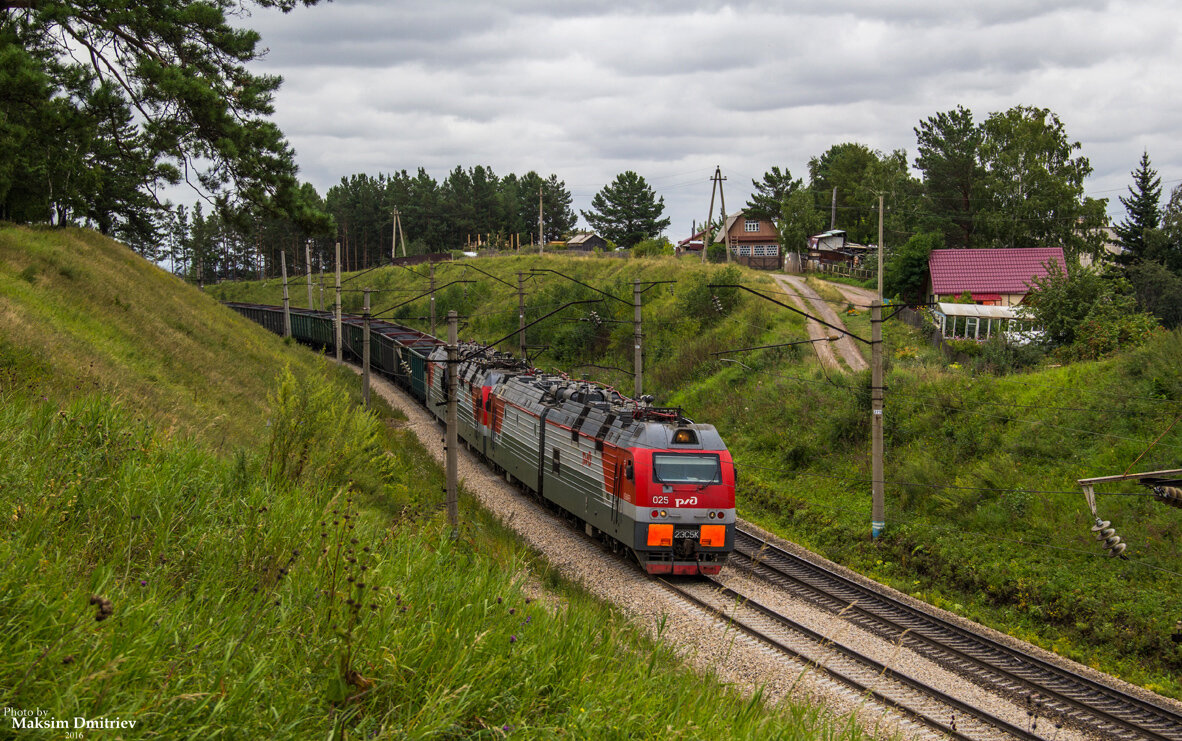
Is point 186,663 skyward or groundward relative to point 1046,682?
skyward

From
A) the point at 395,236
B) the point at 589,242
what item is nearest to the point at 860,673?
the point at 589,242

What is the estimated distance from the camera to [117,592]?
17.5 feet

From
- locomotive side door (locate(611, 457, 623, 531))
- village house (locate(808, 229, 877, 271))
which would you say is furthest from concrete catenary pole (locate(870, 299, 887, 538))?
village house (locate(808, 229, 877, 271))

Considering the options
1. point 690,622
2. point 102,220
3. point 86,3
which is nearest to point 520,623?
point 690,622

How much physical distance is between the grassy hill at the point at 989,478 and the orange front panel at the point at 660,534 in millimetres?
6153

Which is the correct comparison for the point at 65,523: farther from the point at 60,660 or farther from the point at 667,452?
Answer: the point at 667,452

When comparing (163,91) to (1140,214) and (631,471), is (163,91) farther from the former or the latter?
(1140,214)

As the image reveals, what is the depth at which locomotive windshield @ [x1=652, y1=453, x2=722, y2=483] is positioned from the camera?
16.8 metres

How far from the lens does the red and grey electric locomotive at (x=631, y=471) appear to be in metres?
16.8

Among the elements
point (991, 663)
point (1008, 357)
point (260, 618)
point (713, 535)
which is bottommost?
point (991, 663)

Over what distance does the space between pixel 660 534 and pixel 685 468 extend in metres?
1.45

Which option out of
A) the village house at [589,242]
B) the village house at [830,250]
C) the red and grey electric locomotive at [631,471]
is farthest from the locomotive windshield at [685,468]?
the village house at [589,242]

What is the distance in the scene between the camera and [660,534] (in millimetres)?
16797

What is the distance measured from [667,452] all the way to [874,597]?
5.45 meters
